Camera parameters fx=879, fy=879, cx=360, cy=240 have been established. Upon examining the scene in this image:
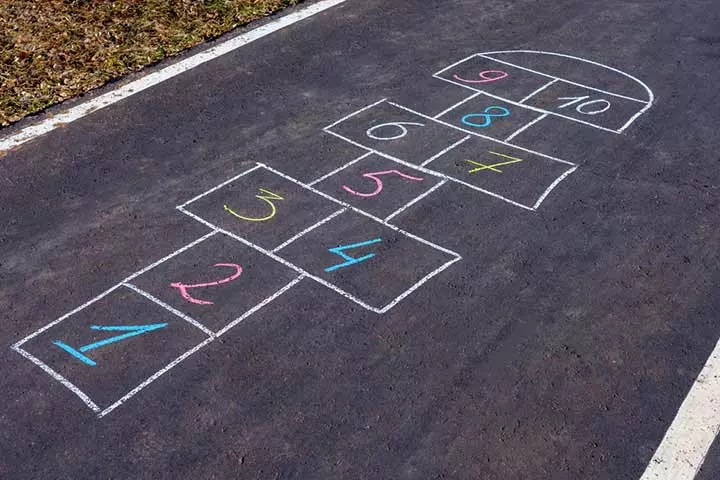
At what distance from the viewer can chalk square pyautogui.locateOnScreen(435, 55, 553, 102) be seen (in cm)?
1188

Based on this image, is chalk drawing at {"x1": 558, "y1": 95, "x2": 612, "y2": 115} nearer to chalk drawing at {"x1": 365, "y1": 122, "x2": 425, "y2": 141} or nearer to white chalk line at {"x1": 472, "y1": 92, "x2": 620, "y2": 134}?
white chalk line at {"x1": 472, "y1": 92, "x2": 620, "y2": 134}

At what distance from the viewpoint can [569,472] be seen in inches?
259

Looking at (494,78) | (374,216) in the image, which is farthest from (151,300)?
(494,78)

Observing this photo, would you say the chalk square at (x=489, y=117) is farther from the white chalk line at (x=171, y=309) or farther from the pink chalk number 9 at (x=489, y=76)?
the white chalk line at (x=171, y=309)

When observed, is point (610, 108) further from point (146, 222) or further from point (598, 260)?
point (146, 222)

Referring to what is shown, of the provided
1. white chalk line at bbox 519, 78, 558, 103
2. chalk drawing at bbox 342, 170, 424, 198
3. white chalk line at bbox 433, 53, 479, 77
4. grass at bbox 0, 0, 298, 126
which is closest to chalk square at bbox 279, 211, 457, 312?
chalk drawing at bbox 342, 170, 424, 198

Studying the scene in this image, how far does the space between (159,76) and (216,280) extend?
16.4ft

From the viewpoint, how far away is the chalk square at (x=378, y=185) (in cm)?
954

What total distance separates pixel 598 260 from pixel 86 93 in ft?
23.7

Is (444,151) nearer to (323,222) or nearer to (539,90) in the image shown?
(323,222)

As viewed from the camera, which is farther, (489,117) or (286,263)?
(489,117)

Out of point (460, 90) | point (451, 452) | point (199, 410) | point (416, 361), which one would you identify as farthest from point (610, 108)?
point (199, 410)

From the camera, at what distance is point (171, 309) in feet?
26.6

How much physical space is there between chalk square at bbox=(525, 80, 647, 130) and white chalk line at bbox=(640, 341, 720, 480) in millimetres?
4438
